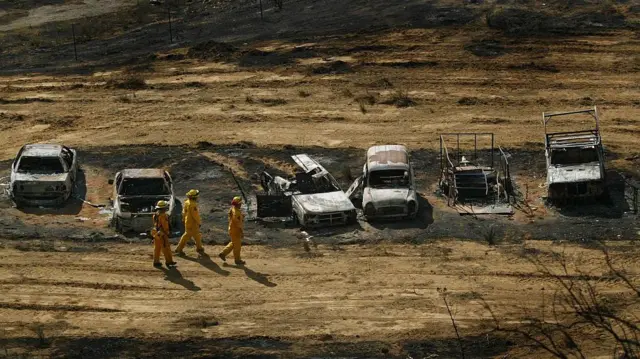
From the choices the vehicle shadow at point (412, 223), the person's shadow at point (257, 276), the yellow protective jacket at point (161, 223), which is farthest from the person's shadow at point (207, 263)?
the vehicle shadow at point (412, 223)

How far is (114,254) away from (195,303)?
14.0ft

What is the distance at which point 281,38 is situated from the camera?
50750 mm

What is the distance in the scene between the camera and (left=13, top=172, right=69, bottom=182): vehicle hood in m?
34.0

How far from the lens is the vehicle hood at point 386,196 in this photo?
3234 cm

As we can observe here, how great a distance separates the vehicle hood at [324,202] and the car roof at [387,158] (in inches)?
57.4

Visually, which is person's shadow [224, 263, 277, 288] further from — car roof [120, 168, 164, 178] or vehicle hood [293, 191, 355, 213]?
car roof [120, 168, 164, 178]

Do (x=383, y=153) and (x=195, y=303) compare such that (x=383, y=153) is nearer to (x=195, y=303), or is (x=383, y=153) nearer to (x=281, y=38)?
(x=195, y=303)

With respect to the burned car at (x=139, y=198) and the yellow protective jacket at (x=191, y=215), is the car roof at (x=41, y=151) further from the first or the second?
the yellow protective jacket at (x=191, y=215)

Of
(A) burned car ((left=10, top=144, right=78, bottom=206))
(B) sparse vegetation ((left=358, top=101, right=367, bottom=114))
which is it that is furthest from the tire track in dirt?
(B) sparse vegetation ((left=358, top=101, right=367, bottom=114))

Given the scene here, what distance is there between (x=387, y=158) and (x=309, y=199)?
2795 millimetres

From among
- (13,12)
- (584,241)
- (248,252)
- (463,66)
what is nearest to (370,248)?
(248,252)

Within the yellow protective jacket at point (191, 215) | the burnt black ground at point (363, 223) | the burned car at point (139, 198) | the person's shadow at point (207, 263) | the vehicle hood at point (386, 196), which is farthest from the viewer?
the vehicle hood at point (386, 196)

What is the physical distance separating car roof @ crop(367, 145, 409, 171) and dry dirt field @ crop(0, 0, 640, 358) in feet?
4.62

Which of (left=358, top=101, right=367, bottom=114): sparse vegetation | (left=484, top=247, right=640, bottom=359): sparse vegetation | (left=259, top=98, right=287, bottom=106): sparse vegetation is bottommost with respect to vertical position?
(left=484, top=247, right=640, bottom=359): sparse vegetation
